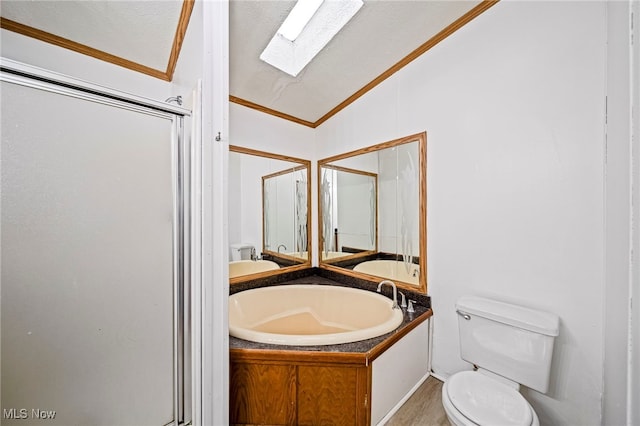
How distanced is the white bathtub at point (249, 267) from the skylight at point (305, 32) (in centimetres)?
175

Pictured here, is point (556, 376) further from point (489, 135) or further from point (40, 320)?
point (40, 320)

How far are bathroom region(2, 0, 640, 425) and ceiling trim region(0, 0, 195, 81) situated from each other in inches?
1.6

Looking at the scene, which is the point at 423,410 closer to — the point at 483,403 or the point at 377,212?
the point at 483,403

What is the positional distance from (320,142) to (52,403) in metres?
2.62

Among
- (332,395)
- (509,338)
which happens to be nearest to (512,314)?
(509,338)

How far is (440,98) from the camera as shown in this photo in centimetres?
176

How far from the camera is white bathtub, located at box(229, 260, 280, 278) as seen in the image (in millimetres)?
2271

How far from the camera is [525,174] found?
4.61 ft

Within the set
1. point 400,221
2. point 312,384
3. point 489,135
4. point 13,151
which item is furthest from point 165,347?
point 489,135

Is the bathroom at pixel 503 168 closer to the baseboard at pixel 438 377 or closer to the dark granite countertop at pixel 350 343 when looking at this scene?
the baseboard at pixel 438 377

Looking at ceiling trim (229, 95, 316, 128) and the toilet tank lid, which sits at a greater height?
ceiling trim (229, 95, 316, 128)

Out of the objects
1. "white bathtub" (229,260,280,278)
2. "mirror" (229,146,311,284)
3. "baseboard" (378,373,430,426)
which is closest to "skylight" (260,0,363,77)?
"mirror" (229,146,311,284)
